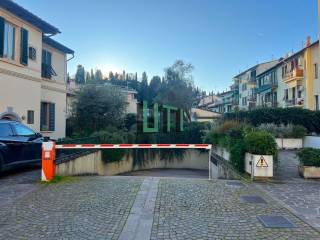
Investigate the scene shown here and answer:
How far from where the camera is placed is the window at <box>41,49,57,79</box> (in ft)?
62.8

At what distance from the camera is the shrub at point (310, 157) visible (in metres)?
9.84

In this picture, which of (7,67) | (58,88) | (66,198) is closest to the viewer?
(66,198)

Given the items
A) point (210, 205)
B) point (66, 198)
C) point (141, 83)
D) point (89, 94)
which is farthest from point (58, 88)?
point (141, 83)

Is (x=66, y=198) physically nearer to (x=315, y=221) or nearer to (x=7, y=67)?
(x=315, y=221)

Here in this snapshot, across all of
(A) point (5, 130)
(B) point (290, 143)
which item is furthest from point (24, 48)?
(B) point (290, 143)

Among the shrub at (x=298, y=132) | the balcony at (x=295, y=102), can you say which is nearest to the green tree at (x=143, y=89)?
the balcony at (x=295, y=102)

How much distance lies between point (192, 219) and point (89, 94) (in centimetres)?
1881

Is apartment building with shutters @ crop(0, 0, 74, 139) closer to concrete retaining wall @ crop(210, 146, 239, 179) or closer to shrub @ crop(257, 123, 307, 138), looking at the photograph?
concrete retaining wall @ crop(210, 146, 239, 179)

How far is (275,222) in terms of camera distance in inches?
219

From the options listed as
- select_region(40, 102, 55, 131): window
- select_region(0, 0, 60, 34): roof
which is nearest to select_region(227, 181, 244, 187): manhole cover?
select_region(0, 0, 60, 34): roof

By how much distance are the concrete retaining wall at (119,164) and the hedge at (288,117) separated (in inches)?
244

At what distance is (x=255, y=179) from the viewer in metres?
9.64

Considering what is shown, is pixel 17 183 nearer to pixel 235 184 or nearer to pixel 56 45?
pixel 235 184

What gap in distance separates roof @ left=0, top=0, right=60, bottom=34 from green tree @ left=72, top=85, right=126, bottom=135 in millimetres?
5832
